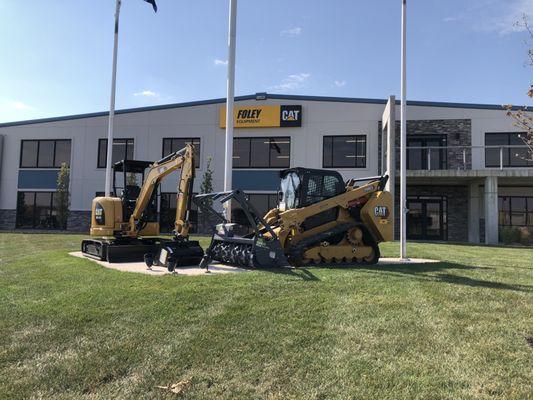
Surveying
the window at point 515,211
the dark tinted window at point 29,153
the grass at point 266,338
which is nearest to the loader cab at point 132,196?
the grass at point 266,338

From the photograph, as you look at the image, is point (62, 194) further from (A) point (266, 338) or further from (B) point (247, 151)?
(A) point (266, 338)

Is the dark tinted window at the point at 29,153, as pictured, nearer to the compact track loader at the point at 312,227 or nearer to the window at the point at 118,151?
the window at the point at 118,151

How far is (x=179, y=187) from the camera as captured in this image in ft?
39.7

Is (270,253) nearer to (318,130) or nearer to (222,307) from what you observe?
(222,307)

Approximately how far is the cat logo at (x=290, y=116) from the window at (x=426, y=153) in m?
6.47

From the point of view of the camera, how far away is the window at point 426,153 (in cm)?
2550

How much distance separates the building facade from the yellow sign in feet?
0.20

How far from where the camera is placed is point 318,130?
26.8m

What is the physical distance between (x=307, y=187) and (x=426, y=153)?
1612 centimetres

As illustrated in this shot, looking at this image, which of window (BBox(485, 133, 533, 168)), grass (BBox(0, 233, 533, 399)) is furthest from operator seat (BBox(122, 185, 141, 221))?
window (BBox(485, 133, 533, 168))

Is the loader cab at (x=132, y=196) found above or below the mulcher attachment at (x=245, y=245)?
above

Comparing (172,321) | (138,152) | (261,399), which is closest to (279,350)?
(261,399)

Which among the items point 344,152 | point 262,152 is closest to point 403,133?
point 344,152

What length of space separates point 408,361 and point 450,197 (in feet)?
75.9
